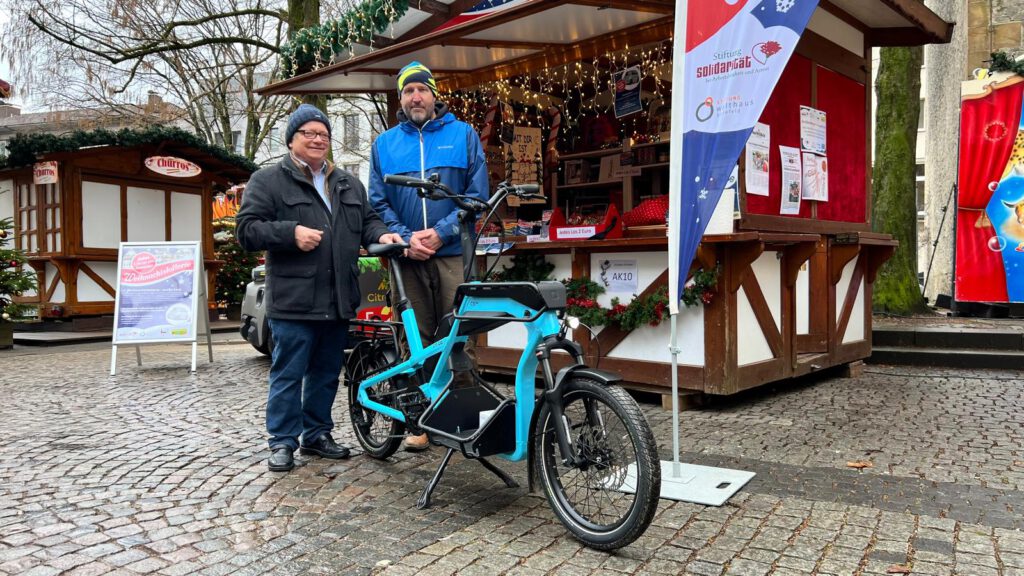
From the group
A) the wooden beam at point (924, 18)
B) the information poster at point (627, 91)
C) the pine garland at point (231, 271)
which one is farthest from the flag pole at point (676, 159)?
the pine garland at point (231, 271)

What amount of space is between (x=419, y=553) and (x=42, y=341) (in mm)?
11493

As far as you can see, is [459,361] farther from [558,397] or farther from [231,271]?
[231,271]

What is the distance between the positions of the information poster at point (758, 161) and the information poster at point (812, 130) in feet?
2.04

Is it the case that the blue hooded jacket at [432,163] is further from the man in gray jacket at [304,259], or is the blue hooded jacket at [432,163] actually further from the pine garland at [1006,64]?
the pine garland at [1006,64]

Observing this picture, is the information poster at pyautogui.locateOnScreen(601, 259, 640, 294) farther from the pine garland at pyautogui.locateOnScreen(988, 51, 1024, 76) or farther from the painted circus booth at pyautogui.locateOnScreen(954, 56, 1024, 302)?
the pine garland at pyautogui.locateOnScreen(988, 51, 1024, 76)

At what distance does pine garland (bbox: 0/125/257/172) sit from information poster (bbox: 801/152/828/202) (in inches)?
447

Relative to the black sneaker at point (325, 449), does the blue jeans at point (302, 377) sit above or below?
above

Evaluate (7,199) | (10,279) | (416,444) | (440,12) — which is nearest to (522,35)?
(440,12)

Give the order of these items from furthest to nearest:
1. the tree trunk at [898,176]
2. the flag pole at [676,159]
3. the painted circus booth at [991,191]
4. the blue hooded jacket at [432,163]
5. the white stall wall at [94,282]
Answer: the white stall wall at [94,282] → the tree trunk at [898,176] → the painted circus booth at [991,191] → the blue hooded jacket at [432,163] → the flag pole at [676,159]

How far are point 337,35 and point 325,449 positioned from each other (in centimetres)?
467

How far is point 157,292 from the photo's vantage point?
8453 millimetres

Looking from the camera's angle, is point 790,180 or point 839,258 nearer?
point 790,180

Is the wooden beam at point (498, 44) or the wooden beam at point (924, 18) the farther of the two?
the wooden beam at point (924, 18)

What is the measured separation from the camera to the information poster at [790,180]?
6.41m
